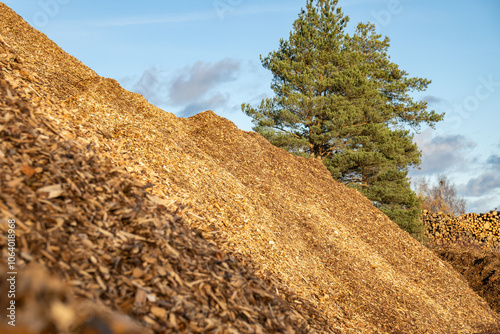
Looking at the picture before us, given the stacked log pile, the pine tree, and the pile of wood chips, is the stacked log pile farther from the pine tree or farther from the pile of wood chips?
the pile of wood chips

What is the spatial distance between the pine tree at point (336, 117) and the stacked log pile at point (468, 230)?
8.45 feet

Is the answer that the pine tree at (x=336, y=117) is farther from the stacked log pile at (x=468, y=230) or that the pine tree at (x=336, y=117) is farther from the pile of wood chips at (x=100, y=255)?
the pile of wood chips at (x=100, y=255)

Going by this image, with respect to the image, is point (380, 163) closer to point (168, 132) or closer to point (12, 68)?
point (168, 132)

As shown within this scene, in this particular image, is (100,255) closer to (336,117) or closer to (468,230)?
(336,117)

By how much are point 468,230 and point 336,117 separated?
8.41 meters

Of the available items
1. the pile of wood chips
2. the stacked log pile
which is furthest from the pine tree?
the pile of wood chips

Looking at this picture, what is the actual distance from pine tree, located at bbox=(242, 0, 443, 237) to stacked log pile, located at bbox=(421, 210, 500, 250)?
2.57 meters

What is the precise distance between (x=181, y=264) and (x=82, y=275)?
98 centimetres

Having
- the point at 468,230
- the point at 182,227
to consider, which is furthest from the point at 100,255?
the point at 468,230

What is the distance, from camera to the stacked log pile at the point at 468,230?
18828 mm

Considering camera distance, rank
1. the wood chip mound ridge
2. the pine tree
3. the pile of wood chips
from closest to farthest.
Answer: the pile of wood chips, the wood chip mound ridge, the pine tree

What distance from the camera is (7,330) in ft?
6.59

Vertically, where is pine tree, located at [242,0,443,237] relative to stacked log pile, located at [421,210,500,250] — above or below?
above

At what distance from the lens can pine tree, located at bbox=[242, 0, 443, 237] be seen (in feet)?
57.6
